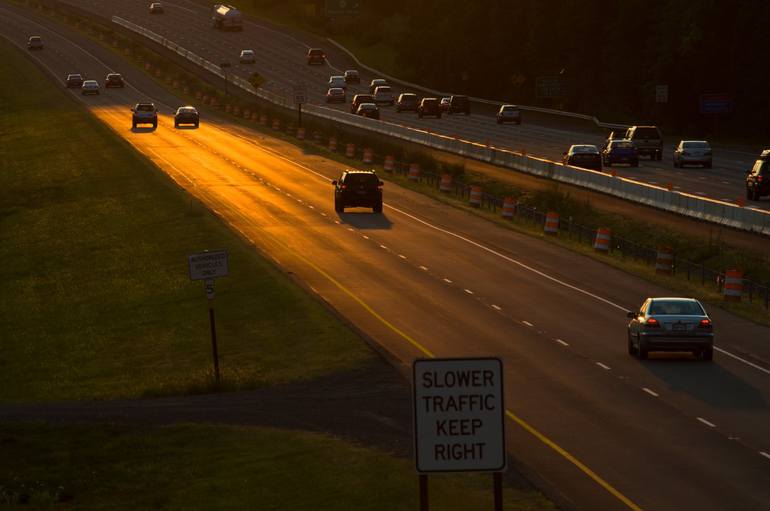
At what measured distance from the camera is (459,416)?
13.4m

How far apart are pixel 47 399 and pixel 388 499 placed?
1592 cm

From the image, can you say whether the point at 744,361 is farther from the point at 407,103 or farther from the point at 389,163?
the point at 407,103

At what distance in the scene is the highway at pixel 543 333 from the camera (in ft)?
80.0

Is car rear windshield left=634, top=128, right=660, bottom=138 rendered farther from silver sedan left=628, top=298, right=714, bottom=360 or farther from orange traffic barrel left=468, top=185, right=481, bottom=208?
silver sedan left=628, top=298, right=714, bottom=360

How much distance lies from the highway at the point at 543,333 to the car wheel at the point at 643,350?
23 centimetres

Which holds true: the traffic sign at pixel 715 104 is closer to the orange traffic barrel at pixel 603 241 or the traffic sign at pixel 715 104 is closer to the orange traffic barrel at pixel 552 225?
the orange traffic barrel at pixel 552 225

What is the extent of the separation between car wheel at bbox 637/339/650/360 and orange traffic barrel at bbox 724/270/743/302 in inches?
412

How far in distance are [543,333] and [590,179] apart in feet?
115

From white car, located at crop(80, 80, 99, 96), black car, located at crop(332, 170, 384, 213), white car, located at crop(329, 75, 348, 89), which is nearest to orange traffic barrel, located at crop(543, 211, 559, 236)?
black car, located at crop(332, 170, 384, 213)

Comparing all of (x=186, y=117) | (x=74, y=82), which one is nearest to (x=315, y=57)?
(x=74, y=82)

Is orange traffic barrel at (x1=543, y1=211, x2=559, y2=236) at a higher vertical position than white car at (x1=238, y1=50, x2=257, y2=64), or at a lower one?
higher

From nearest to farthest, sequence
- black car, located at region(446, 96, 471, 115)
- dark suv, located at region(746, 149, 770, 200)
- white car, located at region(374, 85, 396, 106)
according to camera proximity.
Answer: dark suv, located at region(746, 149, 770, 200) < black car, located at region(446, 96, 471, 115) < white car, located at region(374, 85, 396, 106)

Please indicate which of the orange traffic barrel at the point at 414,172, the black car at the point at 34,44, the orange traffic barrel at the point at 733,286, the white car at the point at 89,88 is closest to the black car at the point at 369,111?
the white car at the point at 89,88

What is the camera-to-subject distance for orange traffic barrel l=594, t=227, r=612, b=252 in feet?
188
